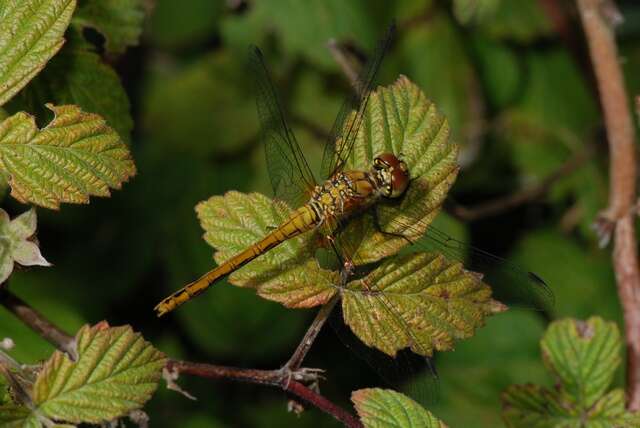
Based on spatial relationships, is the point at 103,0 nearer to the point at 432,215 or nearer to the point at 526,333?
the point at 432,215

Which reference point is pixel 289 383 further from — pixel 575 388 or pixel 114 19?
pixel 114 19

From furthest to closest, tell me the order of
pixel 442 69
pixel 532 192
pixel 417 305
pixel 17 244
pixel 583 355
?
1. pixel 442 69
2. pixel 532 192
3. pixel 583 355
4. pixel 417 305
5. pixel 17 244

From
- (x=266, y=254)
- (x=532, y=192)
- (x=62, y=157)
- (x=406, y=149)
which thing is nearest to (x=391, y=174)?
(x=406, y=149)

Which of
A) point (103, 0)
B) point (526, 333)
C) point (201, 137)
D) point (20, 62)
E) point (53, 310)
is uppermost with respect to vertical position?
point (103, 0)

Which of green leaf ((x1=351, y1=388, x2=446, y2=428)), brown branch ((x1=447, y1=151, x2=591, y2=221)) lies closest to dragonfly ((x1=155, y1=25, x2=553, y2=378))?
green leaf ((x1=351, y1=388, x2=446, y2=428))

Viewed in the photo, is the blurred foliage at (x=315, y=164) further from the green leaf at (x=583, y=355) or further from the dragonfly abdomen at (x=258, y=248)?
the dragonfly abdomen at (x=258, y=248)

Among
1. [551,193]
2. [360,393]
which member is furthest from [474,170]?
[360,393]
